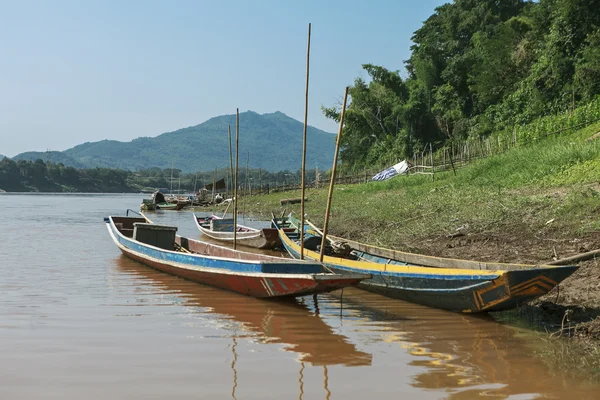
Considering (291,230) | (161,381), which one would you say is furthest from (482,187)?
(161,381)

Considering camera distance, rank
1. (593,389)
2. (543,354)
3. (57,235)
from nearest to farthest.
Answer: (593,389), (543,354), (57,235)

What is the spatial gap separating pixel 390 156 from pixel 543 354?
42746 millimetres

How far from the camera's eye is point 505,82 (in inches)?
1544

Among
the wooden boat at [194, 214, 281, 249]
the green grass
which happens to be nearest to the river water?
the green grass

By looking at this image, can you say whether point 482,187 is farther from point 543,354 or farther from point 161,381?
point 161,381

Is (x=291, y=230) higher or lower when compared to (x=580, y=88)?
lower

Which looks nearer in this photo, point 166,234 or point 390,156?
point 166,234

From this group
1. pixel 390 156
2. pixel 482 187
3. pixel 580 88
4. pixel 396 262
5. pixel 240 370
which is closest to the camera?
pixel 240 370

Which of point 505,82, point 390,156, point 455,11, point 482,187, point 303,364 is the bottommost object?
point 303,364

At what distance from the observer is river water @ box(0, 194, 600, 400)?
5.55m

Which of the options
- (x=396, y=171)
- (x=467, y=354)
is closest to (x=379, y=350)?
(x=467, y=354)

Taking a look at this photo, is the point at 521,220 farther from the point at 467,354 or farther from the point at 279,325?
the point at 279,325

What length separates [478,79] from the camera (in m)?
40.6

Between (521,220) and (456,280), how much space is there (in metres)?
5.25
